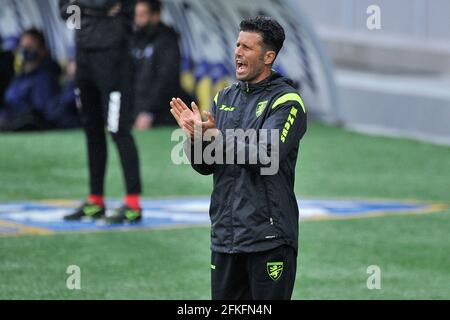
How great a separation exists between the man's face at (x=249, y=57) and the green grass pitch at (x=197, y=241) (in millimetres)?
2897

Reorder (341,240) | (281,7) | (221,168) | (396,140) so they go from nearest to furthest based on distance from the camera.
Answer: (221,168)
(341,240)
(396,140)
(281,7)

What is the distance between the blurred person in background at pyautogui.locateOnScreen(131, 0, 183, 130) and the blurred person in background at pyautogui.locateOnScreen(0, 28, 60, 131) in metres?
1.24

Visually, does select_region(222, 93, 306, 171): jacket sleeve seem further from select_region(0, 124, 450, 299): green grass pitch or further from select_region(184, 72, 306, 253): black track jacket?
select_region(0, 124, 450, 299): green grass pitch

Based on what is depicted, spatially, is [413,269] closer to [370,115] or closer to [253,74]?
[253,74]

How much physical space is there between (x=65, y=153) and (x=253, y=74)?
9.93m

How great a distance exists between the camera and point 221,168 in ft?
21.7

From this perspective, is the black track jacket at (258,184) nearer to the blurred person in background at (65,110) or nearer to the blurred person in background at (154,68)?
the blurred person in background at (154,68)

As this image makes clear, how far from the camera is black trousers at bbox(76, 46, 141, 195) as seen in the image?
37.9ft

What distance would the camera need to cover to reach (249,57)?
662 centimetres

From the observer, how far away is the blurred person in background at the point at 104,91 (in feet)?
38.0

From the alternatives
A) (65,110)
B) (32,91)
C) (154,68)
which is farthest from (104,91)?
(32,91)

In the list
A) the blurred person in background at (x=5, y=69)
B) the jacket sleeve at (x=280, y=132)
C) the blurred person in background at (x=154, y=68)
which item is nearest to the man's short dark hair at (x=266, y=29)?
the jacket sleeve at (x=280, y=132)

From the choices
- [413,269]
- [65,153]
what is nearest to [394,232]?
[413,269]

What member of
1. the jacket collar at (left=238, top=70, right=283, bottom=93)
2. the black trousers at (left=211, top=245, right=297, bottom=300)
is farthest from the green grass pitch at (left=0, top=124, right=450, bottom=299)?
the jacket collar at (left=238, top=70, right=283, bottom=93)
